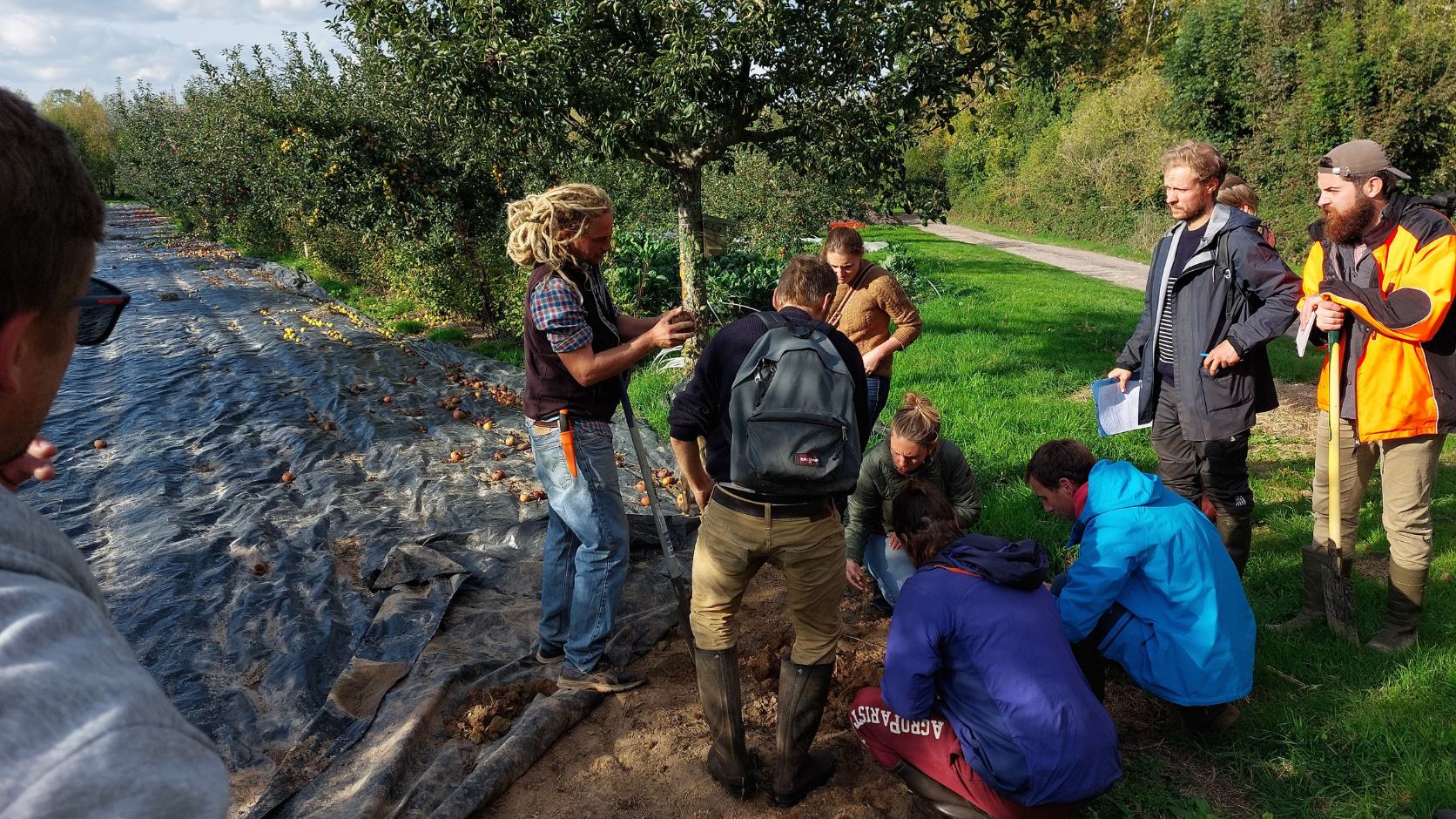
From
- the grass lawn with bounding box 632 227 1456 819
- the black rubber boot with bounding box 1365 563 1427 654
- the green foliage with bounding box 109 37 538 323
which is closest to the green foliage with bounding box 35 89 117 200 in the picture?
the green foliage with bounding box 109 37 538 323

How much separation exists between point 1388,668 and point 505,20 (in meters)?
6.70

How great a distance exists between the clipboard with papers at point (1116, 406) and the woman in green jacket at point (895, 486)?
0.85m

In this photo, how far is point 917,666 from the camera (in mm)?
2543

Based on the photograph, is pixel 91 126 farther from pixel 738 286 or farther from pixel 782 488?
pixel 782 488

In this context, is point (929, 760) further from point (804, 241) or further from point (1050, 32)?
point (804, 241)

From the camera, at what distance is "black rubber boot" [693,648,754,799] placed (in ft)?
9.23

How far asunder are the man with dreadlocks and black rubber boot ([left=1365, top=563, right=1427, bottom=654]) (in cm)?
325

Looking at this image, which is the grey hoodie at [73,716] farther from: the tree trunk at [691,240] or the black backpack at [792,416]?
the tree trunk at [691,240]

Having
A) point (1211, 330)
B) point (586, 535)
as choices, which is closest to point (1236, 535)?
point (1211, 330)

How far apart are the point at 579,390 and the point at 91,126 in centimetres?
8931

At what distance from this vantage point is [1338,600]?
11.7 feet

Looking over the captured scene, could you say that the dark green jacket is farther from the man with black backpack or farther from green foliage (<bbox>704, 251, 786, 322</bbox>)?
green foliage (<bbox>704, 251, 786, 322</bbox>)

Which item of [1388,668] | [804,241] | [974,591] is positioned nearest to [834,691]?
[974,591]

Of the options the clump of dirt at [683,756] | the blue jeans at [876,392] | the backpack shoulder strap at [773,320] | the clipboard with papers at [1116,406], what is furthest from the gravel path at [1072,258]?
the backpack shoulder strap at [773,320]
